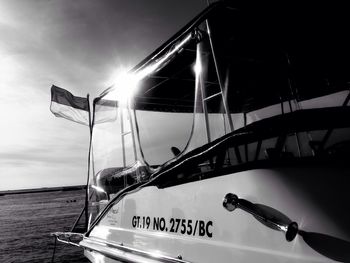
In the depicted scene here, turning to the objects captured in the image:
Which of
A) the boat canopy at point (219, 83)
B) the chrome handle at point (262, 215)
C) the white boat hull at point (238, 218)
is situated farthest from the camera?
the boat canopy at point (219, 83)

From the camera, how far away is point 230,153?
252 cm

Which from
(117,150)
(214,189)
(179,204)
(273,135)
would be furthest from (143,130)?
(273,135)

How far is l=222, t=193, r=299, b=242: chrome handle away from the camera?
73.9 inches

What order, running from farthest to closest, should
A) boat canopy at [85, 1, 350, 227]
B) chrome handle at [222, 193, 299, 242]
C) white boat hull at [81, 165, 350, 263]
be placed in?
boat canopy at [85, 1, 350, 227]
chrome handle at [222, 193, 299, 242]
white boat hull at [81, 165, 350, 263]

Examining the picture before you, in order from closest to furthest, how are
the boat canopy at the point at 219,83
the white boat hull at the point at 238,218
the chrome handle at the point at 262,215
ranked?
1. the white boat hull at the point at 238,218
2. the chrome handle at the point at 262,215
3. the boat canopy at the point at 219,83

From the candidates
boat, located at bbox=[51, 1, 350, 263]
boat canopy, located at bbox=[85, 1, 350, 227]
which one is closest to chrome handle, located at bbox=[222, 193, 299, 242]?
boat, located at bbox=[51, 1, 350, 263]

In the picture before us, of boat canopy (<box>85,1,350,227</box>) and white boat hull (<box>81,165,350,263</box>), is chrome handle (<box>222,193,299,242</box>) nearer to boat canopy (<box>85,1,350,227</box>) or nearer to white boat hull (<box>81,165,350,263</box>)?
white boat hull (<box>81,165,350,263</box>)

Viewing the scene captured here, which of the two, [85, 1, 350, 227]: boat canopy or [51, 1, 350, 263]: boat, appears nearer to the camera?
[51, 1, 350, 263]: boat

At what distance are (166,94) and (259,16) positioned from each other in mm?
2471

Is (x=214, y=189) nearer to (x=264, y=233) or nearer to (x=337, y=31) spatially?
(x=264, y=233)

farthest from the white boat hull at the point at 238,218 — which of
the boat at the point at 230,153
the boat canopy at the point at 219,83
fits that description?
the boat canopy at the point at 219,83

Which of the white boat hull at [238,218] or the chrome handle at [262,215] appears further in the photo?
the chrome handle at [262,215]

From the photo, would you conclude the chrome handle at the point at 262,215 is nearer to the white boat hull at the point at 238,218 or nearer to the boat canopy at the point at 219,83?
the white boat hull at the point at 238,218

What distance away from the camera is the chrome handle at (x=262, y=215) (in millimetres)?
1877
